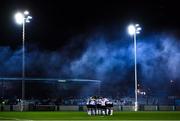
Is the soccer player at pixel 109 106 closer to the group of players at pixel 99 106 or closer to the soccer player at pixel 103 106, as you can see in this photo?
the group of players at pixel 99 106

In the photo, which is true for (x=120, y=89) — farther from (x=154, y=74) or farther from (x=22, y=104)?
(x=22, y=104)

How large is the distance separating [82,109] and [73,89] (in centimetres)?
2762

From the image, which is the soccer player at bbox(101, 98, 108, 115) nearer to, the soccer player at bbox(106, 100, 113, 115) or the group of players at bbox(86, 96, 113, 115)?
the group of players at bbox(86, 96, 113, 115)

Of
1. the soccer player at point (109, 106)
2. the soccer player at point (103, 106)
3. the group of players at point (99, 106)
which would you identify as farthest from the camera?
the soccer player at point (109, 106)

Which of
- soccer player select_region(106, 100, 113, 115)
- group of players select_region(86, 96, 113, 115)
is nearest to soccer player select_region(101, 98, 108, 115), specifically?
group of players select_region(86, 96, 113, 115)

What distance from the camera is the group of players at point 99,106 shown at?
40419mm

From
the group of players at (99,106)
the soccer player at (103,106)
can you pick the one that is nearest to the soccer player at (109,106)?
the group of players at (99,106)

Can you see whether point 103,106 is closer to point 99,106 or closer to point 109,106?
point 99,106

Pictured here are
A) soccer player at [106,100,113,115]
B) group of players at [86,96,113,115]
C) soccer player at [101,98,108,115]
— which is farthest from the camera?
soccer player at [106,100,113,115]

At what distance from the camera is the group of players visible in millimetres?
40419

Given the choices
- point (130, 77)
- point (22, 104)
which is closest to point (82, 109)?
point (22, 104)

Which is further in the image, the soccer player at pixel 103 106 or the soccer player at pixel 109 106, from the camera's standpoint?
the soccer player at pixel 109 106

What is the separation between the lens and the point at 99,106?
134 feet

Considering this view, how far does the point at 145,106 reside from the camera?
208 ft
